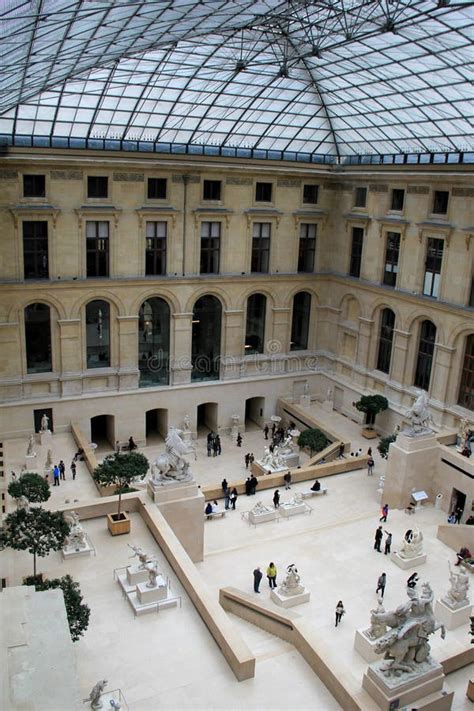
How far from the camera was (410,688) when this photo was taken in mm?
16750

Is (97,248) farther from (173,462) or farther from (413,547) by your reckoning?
(413,547)

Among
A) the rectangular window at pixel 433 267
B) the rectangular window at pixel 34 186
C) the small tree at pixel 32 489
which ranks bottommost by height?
the small tree at pixel 32 489

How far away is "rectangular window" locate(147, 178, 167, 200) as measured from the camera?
40.7 metres

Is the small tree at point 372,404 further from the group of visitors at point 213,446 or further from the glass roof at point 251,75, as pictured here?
the glass roof at point 251,75

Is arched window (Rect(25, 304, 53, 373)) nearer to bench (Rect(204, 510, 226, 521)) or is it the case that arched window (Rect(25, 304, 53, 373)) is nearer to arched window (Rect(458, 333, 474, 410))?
bench (Rect(204, 510, 226, 521))

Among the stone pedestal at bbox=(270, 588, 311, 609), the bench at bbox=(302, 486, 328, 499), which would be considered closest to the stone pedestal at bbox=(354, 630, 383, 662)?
the stone pedestal at bbox=(270, 588, 311, 609)

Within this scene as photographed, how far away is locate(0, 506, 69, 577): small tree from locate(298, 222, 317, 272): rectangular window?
30.2 m

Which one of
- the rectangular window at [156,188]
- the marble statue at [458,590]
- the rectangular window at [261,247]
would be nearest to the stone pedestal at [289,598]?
the marble statue at [458,590]

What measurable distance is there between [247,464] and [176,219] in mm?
15914

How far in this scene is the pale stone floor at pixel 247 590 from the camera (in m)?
17.6

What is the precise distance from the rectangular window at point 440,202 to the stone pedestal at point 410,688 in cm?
2688

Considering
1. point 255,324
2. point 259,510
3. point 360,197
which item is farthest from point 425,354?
point 259,510

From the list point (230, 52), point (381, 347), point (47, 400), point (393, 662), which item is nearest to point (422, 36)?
point (230, 52)

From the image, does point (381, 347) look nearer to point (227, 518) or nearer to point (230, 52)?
point (227, 518)
